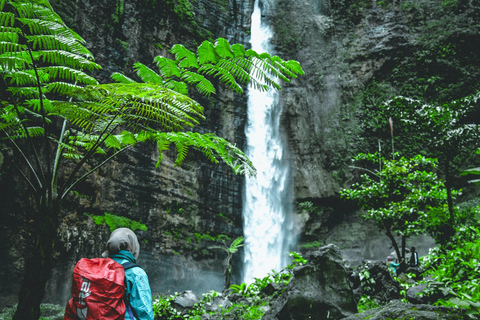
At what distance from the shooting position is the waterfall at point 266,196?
15.7m

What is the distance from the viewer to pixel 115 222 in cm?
1167

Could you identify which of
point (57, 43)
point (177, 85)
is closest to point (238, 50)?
point (177, 85)

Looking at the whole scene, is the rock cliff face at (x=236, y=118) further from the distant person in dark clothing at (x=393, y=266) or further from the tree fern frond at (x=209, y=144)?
the tree fern frond at (x=209, y=144)

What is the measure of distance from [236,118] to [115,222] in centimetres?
868

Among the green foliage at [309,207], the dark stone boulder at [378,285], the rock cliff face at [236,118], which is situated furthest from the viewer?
the green foliage at [309,207]

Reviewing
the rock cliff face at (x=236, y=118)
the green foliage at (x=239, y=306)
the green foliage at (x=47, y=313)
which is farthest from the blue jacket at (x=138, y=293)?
the rock cliff face at (x=236, y=118)

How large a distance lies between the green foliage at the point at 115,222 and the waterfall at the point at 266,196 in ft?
18.7

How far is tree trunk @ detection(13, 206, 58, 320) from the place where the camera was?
8.52 ft

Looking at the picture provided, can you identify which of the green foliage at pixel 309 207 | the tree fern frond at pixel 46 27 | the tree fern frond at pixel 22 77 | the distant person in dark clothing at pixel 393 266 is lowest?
the distant person in dark clothing at pixel 393 266

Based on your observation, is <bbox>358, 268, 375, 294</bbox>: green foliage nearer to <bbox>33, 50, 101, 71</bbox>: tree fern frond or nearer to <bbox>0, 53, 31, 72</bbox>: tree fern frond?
<bbox>33, 50, 101, 71</bbox>: tree fern frond

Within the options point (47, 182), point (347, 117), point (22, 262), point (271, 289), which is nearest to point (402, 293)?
point (271, 289)

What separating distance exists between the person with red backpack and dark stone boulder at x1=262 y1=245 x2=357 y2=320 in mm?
2403

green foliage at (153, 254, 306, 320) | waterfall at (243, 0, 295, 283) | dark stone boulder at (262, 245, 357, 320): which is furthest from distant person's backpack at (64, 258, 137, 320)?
waterfall at (243, 0, 295, 283)

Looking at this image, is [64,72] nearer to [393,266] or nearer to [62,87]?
[62,87]
